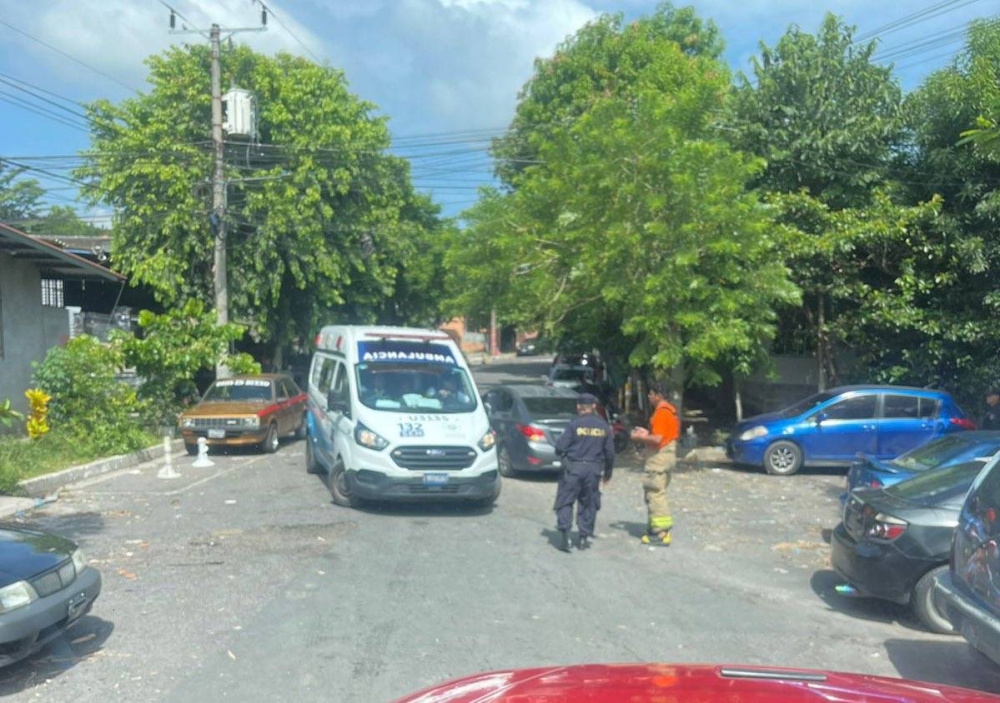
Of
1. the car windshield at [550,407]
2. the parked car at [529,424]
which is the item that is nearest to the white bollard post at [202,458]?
the parked car at [529,424]

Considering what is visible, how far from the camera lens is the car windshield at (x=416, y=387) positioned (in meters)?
13.5

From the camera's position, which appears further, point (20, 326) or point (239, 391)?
point (20, 326)

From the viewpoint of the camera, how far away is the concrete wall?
830 inches

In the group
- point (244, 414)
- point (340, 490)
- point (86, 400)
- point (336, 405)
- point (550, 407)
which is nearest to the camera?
point (340, 490)

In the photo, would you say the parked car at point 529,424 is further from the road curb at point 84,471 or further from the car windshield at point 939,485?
the car windshield at point 939,485

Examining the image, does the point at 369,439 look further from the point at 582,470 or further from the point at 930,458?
the point at 930,458

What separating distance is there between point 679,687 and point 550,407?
1421cm

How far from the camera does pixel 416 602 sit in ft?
28.0

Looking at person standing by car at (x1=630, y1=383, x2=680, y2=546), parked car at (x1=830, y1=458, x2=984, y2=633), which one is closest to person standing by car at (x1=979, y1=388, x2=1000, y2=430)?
person standing by car at (x1=630, y1=383, x2=680, y2=546)

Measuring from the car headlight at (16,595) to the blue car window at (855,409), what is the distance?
14.1 m

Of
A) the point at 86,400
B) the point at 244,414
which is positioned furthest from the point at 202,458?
the point at 86,400

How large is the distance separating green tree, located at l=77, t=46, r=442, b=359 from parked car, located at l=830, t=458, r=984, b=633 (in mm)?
21598

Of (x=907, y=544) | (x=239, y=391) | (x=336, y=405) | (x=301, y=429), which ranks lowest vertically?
(x=301, y=429)

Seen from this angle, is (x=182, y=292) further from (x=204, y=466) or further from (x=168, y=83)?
(x=204, y=466)
